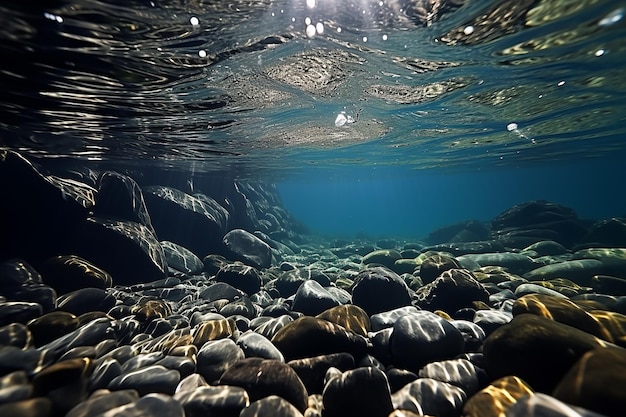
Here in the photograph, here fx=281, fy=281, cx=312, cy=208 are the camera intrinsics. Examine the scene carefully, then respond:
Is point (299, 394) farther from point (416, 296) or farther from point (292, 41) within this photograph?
point (292, 41)

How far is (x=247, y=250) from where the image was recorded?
16.4 m

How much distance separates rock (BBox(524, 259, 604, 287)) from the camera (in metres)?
10.2

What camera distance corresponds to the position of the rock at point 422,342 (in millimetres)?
4961

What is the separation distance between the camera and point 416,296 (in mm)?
9445

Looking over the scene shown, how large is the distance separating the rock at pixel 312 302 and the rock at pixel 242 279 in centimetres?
343

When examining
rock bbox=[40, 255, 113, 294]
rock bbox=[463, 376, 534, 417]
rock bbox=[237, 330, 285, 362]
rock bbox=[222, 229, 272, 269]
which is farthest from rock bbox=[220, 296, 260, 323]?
rock bbox=[222, 229, 272, 269]

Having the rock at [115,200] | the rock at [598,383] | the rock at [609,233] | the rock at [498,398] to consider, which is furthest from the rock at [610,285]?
the rock at [115,200]

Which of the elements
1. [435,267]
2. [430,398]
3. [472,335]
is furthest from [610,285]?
[430,398]

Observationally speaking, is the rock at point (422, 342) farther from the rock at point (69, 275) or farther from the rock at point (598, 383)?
the rock at point (69, 275)

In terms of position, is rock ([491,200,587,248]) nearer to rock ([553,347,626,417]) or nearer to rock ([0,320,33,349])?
rock ([553,347,626,417])

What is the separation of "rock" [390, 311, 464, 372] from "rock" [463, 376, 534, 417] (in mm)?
1203

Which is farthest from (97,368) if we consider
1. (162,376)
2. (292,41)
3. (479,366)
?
(292,41)

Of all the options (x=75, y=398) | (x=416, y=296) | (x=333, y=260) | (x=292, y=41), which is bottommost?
(x=333, y=260)

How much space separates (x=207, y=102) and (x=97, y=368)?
877 cm
